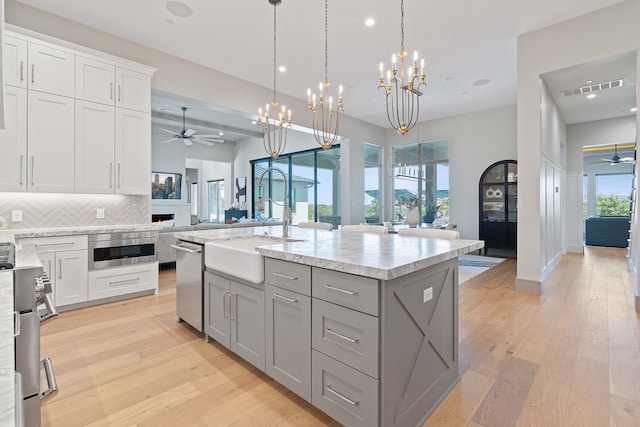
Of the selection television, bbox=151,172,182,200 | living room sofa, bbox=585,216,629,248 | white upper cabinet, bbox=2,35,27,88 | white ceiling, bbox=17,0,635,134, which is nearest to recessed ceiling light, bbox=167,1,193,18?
white ceiling, bbox=17,0,635,134

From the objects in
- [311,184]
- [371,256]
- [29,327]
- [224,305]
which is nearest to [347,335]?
[371,256]

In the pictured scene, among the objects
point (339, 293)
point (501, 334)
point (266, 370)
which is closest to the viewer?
point (339, 293)

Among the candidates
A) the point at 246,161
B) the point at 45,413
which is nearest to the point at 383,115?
the point at 246,161

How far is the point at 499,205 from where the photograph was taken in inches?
286

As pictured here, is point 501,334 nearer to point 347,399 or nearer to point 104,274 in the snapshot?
point 347,399

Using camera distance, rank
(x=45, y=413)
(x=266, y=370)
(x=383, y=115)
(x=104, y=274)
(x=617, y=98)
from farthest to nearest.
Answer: (x=383, y=115), (x=617, y=98), (x=104, y=274), (x=266, y=370), (x=45, y=413)

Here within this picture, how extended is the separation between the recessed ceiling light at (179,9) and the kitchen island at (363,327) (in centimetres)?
317

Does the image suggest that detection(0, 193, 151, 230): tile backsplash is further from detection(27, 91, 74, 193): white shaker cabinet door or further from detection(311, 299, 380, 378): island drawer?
detection(311, 299, 380, 378): island drawer

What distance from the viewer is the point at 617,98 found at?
5758 mm

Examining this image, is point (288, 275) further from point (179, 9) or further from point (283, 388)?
point (179, 9)

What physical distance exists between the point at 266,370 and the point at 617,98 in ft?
24.5

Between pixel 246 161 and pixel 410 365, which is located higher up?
pixel 246 161

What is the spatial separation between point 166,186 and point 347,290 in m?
9.05

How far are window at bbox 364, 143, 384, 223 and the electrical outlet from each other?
22.2 feet
